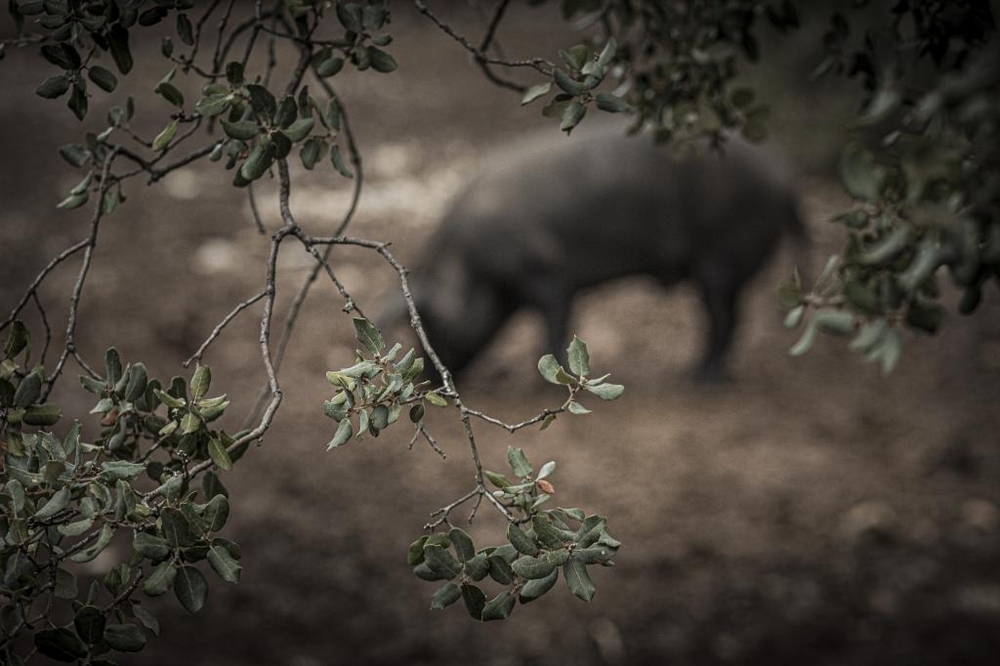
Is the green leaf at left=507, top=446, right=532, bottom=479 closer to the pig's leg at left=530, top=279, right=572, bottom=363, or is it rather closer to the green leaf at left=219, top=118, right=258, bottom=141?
the green leaf at left=219, top=118, right=258, bottom=141

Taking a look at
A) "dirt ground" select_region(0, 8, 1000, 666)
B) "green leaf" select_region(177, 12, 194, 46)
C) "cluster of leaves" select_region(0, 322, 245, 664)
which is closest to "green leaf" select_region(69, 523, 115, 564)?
"cluster of leaves" select_region(0, 322, 245, 664)

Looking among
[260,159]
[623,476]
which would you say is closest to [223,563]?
[260,159]

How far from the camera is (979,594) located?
2.72 metres

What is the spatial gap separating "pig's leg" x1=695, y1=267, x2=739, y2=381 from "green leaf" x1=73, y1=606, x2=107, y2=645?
3.25 meters

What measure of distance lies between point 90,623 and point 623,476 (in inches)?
105

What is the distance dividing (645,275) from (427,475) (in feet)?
3.74

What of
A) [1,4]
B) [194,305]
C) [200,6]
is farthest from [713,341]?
[1,4]

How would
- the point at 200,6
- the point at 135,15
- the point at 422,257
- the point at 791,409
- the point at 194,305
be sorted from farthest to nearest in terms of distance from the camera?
the point at 200,6
the point at 194,305
the point at 422,257
the point at 791,409
the point at 135,15

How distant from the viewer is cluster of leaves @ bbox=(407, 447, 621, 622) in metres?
0.80

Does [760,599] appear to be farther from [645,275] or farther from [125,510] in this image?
[125,510]

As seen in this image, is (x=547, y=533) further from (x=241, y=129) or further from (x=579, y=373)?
(x=241, y=129)

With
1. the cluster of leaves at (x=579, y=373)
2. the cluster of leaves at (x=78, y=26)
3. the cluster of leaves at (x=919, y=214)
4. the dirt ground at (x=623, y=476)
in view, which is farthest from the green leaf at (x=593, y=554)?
the dirt ground at (x=623, y=476)

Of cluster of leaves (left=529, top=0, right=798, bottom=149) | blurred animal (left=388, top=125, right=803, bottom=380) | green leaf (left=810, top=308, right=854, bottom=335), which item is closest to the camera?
green leaf (left=810, top=308, right=854, bottom=335)

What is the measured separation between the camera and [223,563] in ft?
2.61
